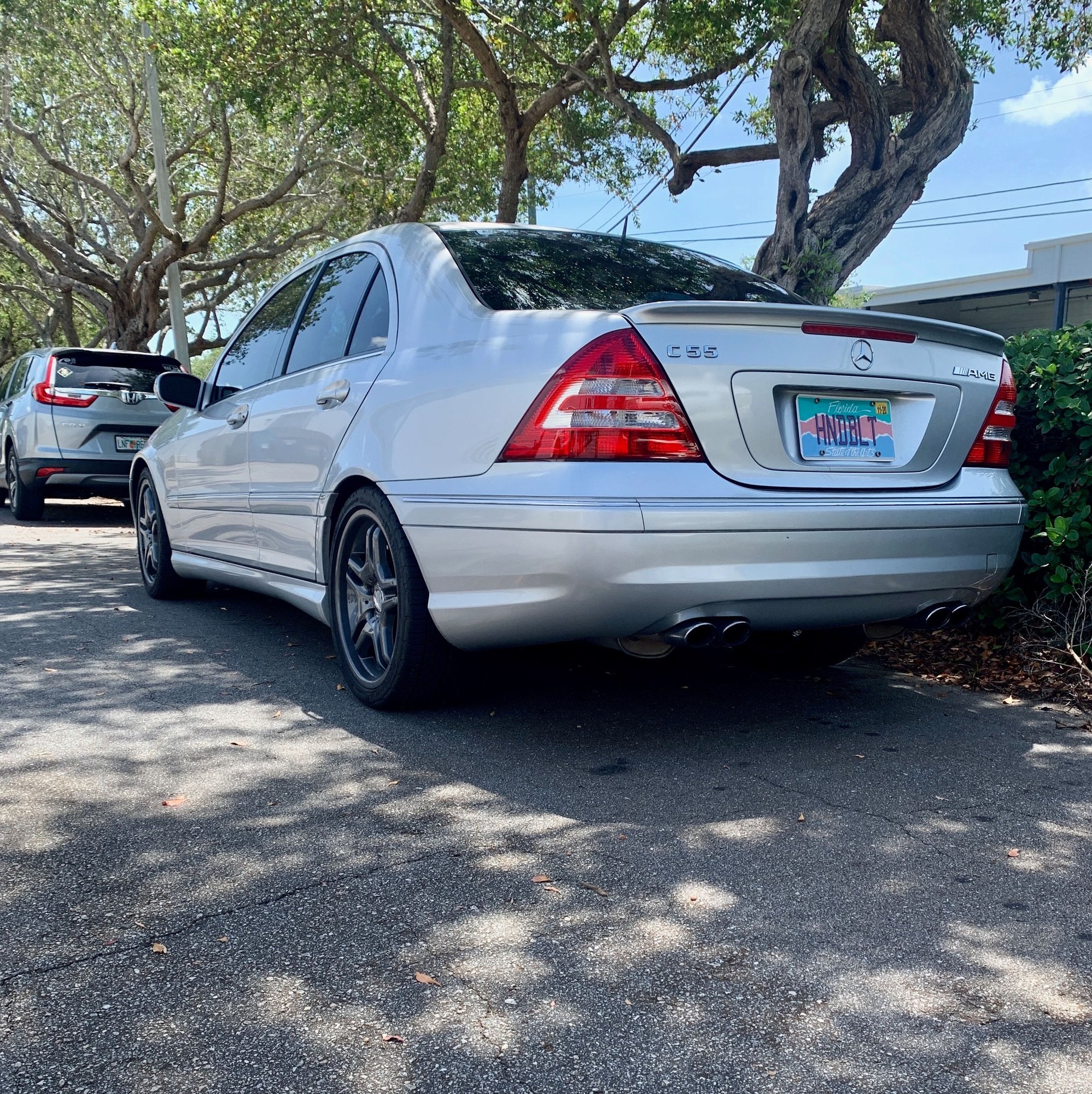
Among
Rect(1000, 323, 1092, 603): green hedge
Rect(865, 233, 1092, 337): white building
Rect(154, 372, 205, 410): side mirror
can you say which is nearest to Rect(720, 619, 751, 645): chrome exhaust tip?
Rect(1000, 323, 1092, 603): green hedge

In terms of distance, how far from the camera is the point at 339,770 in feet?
11.7

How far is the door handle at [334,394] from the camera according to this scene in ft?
14.0

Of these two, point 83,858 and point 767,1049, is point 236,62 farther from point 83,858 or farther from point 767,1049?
point 767,1049

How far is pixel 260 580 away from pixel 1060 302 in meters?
18.6

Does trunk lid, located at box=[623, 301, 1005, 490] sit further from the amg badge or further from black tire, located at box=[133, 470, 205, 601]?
black tire, located at box=[133, 470, 205, 601]

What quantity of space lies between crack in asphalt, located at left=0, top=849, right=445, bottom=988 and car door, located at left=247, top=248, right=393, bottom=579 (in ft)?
6.16

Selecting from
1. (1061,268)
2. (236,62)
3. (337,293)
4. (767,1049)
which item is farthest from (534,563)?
(1061,268)

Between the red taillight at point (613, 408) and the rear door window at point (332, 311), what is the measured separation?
1.47 meters

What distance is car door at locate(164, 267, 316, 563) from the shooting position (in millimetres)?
5211

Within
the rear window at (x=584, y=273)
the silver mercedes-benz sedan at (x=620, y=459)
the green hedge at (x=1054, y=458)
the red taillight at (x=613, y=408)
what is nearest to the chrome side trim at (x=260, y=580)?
the silver mercedes-benz sedan at (x=620, y=459)

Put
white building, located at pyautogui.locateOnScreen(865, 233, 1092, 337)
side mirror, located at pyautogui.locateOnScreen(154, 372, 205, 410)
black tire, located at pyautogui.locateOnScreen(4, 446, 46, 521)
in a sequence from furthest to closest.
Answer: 1. white building, located at pyautogui.locateOnScreen(865, 233, 1092, 337)
2. black tire, located at pyautogui.locateOnScreen(4, 446, 46, 521)
3. side mirror, located at pyautogui.locateOnScreen(154, 372, 205, 410)

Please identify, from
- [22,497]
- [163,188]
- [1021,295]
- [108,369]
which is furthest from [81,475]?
[1021,295]

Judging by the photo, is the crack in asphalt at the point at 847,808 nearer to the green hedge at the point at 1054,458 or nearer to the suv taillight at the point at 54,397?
the green hedge at the point at 1054,458

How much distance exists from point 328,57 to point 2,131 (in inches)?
574
